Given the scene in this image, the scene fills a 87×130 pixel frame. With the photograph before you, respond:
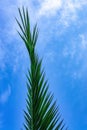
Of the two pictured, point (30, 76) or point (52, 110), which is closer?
point (52, 110)

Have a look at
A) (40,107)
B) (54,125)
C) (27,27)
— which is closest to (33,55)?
(27,27)

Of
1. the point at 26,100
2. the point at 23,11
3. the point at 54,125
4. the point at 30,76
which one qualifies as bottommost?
the point at 54,125

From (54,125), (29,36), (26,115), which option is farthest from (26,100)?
(29,36)

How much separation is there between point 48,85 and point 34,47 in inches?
13.9

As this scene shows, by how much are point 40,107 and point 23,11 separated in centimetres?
88

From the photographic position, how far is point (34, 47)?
2.73 metres

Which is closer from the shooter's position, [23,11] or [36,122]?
[36,122]

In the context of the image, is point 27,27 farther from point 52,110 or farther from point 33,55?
point 52,110

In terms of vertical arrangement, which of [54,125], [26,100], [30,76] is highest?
[30,76]

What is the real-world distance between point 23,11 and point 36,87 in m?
0.71

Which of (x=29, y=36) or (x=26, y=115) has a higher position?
(x=29, y=36)

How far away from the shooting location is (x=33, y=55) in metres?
2.71

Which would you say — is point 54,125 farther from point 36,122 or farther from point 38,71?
point 38,71

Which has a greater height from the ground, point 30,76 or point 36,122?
point 30,76
